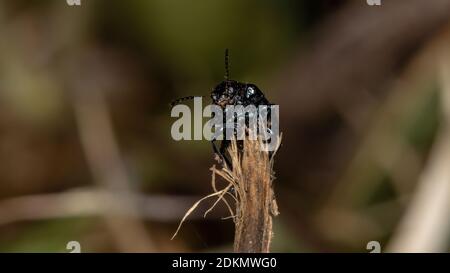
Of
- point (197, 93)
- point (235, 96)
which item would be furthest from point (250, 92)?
point (197, 93)

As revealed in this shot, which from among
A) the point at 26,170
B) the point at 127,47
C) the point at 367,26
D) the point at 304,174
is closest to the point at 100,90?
the point at 127,47

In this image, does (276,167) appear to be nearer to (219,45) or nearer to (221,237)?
(221,237)

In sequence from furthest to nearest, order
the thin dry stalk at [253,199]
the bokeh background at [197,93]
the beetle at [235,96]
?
the bokeh background at [197,93], the beetle at [235,96], the thin dry stalk at [253,199]

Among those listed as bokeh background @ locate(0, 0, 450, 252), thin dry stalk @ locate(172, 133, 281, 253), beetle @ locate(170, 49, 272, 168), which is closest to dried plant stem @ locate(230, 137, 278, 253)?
thin dry stalk @ locate(172, 133, 281, 253)

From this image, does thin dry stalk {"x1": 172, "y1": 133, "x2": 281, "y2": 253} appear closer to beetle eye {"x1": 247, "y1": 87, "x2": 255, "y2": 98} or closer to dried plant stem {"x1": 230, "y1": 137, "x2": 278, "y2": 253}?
dried plant stem {"x1": 230, "y1": 137, "x2": 278, "y2": 253}

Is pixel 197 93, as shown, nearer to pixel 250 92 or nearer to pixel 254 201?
pixel 250 92

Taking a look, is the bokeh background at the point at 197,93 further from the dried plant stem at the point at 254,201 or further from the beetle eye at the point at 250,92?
the dried plant stem at the point at 254,201

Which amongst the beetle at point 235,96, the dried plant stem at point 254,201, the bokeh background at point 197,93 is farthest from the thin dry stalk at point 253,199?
the bokeh background at point 197,93
